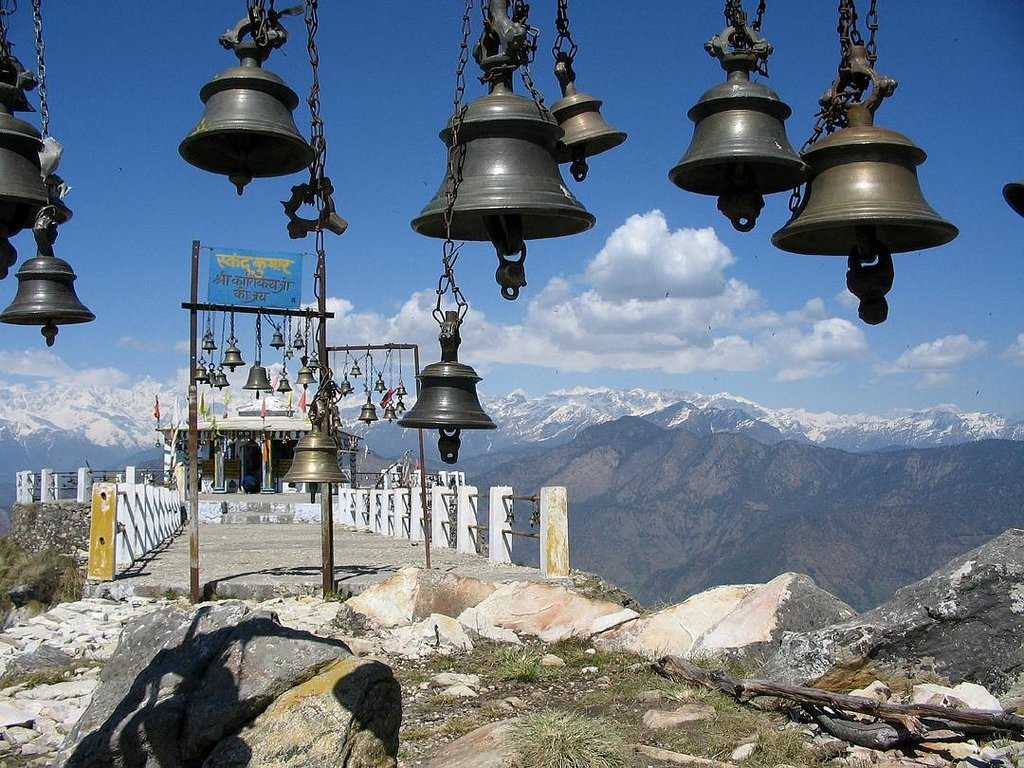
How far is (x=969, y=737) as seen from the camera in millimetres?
5730

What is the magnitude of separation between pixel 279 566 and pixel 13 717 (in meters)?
7.90

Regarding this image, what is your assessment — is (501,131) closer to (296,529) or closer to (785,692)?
(785,692)

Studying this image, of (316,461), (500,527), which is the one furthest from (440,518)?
(316,461)

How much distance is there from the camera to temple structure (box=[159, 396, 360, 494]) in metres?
37.7

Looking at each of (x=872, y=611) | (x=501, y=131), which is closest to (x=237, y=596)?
(x=872, y=611)

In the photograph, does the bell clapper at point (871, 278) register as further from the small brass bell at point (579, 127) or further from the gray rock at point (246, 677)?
the gray rock at point (246, 677)

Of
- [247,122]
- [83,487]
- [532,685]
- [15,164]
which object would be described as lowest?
[532,685]

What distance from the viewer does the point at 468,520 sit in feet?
54.6

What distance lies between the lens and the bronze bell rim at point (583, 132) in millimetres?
5105

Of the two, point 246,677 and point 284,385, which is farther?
point 284,385

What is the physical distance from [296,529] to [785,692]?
21.3m

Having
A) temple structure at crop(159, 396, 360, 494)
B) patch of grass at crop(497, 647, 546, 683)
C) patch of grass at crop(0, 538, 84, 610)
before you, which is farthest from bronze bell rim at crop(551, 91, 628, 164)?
temple structure at crop(159, 396, 360, 494)

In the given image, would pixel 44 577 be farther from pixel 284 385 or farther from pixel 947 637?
pixel 947 637

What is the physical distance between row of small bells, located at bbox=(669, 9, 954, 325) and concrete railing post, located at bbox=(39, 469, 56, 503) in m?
26.6
